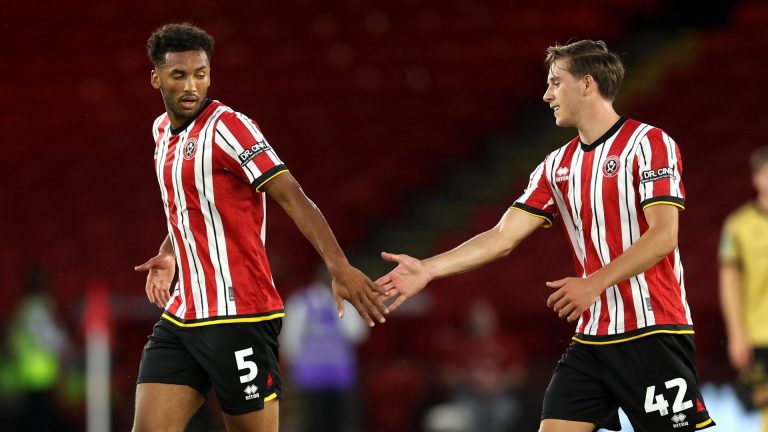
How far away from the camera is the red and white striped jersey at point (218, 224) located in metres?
4.63

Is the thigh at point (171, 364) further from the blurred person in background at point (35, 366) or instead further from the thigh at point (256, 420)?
the blurred person in background at point (35, 366)

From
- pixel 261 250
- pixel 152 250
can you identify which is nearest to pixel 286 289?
pixel 152 250

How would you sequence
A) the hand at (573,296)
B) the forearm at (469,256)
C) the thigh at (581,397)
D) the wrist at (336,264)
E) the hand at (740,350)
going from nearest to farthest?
the hand at (573,296) → the wrist at (336,264) → the thigh at (581,397) → the forearm at (469,256) → the hand at (740,350)

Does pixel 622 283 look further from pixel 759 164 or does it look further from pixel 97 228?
pixel 97 228

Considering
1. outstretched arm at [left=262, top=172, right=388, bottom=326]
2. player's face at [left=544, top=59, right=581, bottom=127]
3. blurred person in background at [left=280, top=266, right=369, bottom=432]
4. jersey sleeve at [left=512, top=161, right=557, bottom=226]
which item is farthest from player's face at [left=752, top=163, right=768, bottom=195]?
blurred person in background at [left=280, top=266, right=369, bottom=432]

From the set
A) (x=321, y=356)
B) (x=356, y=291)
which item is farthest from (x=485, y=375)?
(x=356, y=291)

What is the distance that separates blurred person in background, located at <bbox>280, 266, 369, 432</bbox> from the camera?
9.55m

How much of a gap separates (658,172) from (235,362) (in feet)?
5.87

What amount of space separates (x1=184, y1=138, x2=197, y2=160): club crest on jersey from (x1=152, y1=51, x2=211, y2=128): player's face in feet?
0.47

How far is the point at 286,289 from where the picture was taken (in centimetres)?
1155

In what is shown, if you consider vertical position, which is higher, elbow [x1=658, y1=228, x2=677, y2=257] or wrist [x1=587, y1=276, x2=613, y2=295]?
elbow [x1=658, y1=228, x2=677, y2=257]

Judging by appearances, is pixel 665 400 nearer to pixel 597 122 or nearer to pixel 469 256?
pixel 469 256

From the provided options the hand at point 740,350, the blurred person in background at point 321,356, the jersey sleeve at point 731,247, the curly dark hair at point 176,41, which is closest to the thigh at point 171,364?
the curly dark hair at point 176,41

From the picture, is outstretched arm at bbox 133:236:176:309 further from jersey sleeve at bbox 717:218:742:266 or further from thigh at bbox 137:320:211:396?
jersey sleeve at bbox 717:218:742:266
